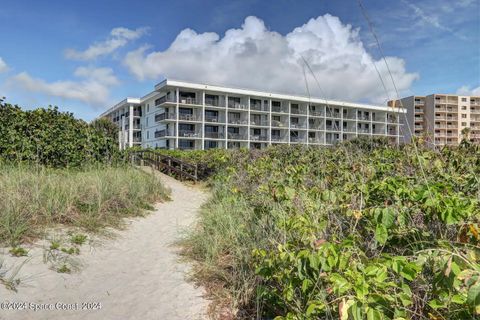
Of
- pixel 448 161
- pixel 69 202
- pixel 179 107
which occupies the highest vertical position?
Result: pixel 179 107

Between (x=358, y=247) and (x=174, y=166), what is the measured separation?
17.2m

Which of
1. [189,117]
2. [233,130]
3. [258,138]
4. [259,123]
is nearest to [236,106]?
[233,130]

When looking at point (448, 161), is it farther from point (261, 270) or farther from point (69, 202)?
point (69, 202)

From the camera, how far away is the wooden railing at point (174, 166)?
16828 millimetres

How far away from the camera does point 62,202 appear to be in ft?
20.9

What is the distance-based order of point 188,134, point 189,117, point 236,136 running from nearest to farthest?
point 188,134
point 189,117
point 236,136

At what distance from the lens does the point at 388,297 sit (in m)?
1.57

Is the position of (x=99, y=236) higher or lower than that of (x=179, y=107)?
lower

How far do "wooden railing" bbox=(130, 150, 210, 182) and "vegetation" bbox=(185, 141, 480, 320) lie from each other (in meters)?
11.1

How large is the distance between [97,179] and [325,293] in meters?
6.66

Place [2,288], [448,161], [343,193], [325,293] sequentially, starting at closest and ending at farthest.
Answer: [325,293] < [343,193] < [2,288] < [448,161]

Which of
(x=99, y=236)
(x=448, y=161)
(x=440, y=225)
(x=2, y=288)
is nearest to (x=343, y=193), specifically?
(x=440, y=225)

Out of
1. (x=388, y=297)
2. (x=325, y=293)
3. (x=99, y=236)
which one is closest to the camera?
(x=388, y=297)

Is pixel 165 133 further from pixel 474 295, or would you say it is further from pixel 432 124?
pixel 474 295
